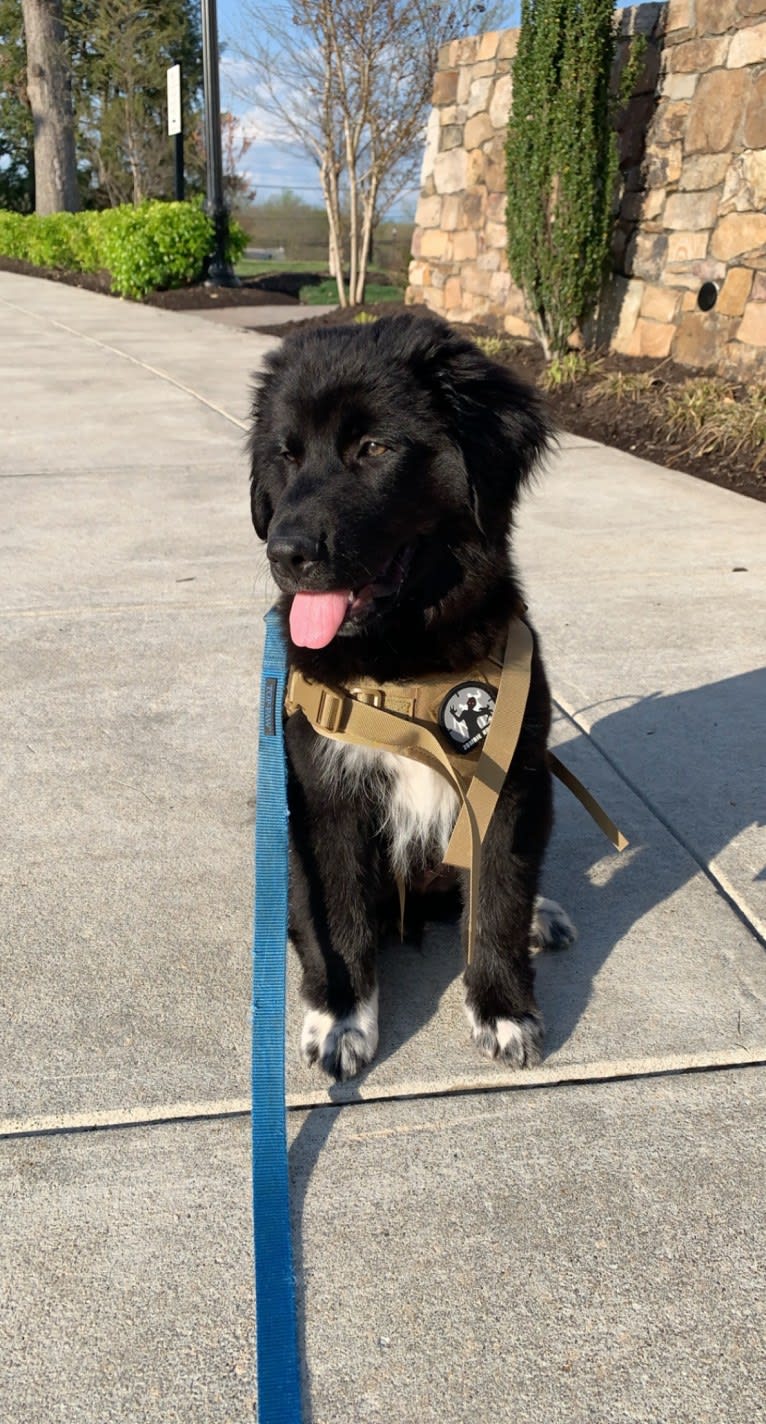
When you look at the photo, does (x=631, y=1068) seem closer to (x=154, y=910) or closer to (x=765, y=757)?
(x=154, y=910)

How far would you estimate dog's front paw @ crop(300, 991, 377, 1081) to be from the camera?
2473 mm

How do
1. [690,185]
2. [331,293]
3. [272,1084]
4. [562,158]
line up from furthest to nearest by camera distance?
[331,293] → [562,158] → [690,185] → [272,1084]

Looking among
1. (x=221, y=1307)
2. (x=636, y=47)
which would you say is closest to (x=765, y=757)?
(x=221, y=1307)

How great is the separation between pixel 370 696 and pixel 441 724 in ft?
0.54

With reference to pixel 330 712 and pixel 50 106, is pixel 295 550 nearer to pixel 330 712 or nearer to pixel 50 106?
pixel 330 712

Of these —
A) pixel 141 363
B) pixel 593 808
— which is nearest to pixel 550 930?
pixel 593 808

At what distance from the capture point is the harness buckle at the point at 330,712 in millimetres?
2438

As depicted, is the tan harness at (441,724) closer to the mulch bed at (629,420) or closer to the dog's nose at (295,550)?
the dog's nose at (295,550)

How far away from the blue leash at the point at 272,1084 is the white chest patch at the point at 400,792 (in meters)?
0.13

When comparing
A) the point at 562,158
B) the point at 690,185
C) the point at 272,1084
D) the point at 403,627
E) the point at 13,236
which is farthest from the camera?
the point at 13,236

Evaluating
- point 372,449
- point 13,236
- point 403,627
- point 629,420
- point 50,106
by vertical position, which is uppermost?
point 50,106

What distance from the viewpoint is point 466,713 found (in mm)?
2506

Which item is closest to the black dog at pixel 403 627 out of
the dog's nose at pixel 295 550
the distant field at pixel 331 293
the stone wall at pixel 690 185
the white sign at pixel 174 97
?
the dog's nose at pixel 295 550

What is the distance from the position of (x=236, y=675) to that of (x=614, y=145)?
22.8 feet
